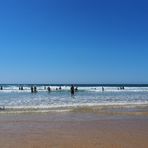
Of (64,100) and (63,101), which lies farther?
(64,100)

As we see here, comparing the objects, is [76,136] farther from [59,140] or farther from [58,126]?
[58,126]

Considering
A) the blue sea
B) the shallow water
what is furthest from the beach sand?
the shallow water

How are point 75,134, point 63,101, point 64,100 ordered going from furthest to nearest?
point 64,100 → point 63,101 → point 75,134

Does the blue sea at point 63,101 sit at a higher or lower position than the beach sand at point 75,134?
higher

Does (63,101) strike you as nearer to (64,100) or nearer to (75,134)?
(64,100)

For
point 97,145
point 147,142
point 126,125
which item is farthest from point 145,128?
point 97,145

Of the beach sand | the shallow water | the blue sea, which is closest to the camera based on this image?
the beach sand

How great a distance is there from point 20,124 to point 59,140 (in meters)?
4.15

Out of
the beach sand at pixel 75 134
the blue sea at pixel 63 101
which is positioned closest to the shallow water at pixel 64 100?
the blue sea at pixel 63 101

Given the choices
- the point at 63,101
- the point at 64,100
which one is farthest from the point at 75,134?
the point at 64,100

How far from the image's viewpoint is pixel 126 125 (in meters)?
15.2

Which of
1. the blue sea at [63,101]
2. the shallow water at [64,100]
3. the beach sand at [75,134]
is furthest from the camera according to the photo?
the shallow water at [64,100]

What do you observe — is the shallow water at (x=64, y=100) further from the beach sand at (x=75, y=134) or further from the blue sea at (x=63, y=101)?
the beach sand at (x=75, y=134)

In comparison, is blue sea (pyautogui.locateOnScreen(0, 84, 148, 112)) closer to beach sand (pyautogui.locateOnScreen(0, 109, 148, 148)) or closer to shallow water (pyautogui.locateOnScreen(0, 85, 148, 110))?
shallow water (pyautogui.locateOnScreen(0, 85, 148, 110))
